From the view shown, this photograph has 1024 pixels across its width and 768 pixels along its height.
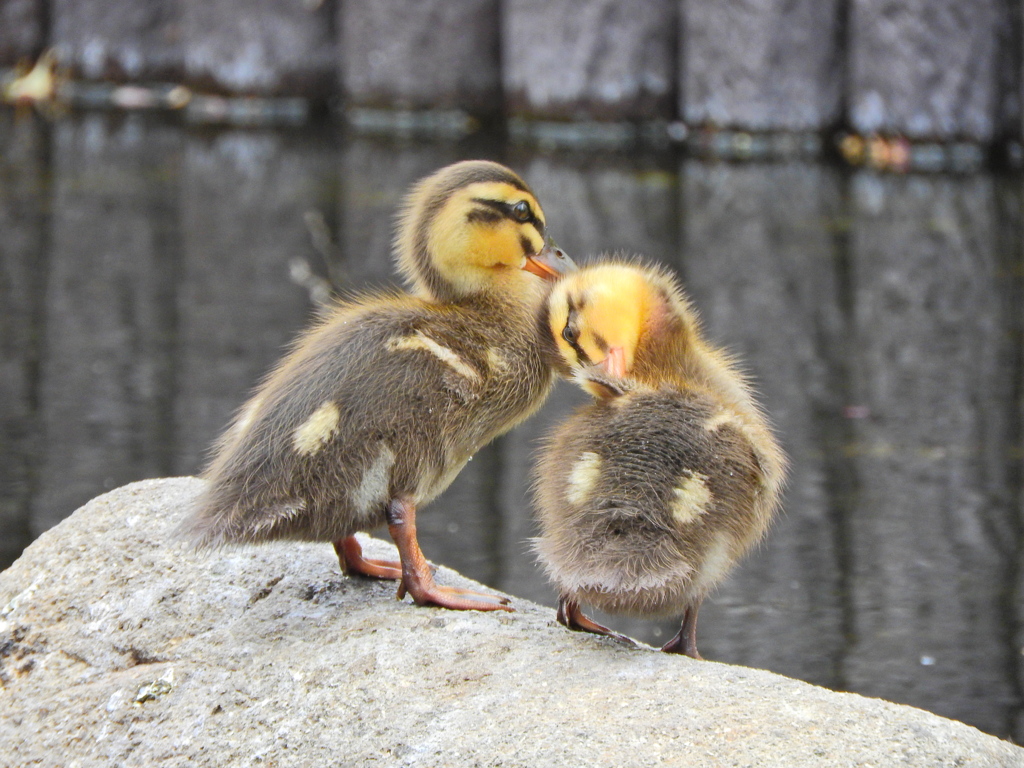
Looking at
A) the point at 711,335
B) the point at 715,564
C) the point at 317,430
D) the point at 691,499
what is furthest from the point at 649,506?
the point at 711,335

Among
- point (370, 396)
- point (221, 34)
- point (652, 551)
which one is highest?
point (221, 34)

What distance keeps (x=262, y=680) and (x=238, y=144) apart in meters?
8.06

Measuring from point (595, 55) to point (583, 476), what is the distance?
685 centimetres

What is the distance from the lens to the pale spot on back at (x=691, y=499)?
8.93 ft

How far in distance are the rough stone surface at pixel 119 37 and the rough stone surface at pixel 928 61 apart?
16.2 ft

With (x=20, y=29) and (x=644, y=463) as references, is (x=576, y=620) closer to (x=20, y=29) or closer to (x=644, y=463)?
(x=644, y=463)

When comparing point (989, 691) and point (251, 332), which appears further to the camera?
point (251, 332)

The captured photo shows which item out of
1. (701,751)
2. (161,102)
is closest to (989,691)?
(701,751)

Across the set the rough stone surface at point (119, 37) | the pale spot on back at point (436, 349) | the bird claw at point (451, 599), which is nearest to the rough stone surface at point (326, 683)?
the bird claw at point (451, 599)

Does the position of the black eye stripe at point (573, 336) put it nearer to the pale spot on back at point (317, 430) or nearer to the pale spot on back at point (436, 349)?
the pale spot on back at point (436, 349)

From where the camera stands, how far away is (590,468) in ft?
9.20

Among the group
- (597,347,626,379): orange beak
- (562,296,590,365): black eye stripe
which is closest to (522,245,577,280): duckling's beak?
(562,296,590,365): black eye stripe

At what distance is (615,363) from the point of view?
2914mm

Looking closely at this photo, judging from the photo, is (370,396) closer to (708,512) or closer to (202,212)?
(708,512)
